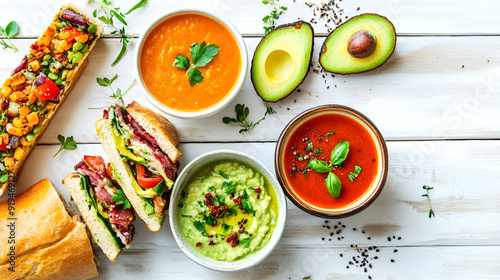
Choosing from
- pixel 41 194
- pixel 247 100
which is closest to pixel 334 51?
pixel 247 100

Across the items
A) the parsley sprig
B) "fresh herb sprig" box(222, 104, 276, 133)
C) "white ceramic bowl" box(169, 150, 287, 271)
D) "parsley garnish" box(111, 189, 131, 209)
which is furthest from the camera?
"fresh herb sprig" box(222, 104, 276, 133)

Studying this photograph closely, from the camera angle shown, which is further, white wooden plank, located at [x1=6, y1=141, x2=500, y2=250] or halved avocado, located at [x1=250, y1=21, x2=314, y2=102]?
white wooden plank, located at [x1=6, y1=141, x2=500, y2=250]

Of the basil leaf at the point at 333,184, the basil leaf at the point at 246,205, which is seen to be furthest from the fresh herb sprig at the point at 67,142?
the basil leaf at the point at 333,184

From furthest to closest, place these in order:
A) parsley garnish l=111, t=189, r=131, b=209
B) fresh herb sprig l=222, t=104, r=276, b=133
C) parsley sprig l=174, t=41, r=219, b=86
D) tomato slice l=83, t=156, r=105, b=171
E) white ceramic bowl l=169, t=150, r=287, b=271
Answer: fresh herb sprig l=222, t=104, r=276, b=133 < tomato slice l=83, t=156, r=105, b=171 < parsley garnish l=111, t=189, r=131, b=209 < white ceramic bowl l=169, t=150, r=287, b=271 < parsley sprig l=174, t=41, r=219, b=86

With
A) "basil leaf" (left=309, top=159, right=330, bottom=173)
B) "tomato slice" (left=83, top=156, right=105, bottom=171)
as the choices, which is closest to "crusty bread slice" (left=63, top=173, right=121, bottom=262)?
"tomato slice" (left=83, top=156, right=105, bottom=171)

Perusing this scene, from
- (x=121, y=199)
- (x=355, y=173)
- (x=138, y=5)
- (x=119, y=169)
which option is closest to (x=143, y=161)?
(x=119, y=169)

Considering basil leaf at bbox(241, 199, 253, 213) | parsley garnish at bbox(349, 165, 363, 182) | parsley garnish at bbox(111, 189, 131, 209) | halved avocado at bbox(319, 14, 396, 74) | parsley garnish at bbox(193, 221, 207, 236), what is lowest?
parsley garnish at bbox(111, 189, 131, 209)

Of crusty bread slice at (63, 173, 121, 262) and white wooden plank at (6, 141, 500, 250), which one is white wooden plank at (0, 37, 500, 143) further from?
crusty bread slice at (63, 173, 121, 262)
